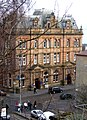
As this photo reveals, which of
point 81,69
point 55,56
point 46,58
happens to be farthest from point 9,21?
point 55,56

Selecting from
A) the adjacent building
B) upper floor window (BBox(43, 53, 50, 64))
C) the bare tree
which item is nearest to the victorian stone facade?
upper floor window (BBox(43, 53, 50, 64))

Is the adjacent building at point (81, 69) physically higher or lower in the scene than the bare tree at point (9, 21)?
lower

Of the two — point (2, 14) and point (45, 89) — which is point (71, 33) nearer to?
point (45, 89)

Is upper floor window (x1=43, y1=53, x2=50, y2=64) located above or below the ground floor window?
above

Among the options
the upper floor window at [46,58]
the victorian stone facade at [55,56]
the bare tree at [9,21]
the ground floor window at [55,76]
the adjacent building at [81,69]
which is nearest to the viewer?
the bare tree at [9,21]

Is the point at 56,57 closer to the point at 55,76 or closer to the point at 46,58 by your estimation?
the point at 46,58

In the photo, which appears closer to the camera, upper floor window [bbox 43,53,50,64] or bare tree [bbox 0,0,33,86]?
bare tree [bbox 0,0,33,86]

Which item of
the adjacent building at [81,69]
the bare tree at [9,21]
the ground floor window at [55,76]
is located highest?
the bare tree at [9,21]

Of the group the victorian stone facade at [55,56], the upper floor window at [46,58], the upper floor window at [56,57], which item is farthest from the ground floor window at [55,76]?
the upper floor window at [46,58]

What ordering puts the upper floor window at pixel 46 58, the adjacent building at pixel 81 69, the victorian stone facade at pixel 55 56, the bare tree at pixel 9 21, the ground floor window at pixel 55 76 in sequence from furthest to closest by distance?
Answer: the ground floor window at pixel 55 76
the upper floor window at pixel 46 58
the victorian stone facade at pixel 55 56
the adjacent building at pixel 81 69
the bare tree at pixel 9 21

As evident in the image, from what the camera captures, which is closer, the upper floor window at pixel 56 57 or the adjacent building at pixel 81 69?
the adjacent building at pixel 81 69

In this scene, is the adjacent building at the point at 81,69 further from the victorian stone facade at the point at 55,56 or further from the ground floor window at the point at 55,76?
the ground floor window at the point at 55,76

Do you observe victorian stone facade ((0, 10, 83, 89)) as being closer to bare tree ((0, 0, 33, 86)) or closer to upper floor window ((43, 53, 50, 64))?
upper floor window ((43, 53, 50, 64))

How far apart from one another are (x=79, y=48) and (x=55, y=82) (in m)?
7.79
